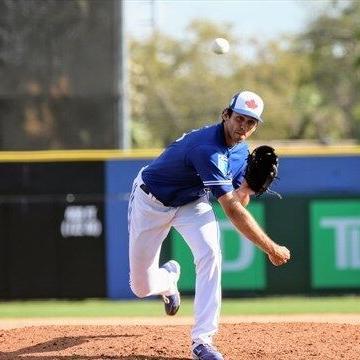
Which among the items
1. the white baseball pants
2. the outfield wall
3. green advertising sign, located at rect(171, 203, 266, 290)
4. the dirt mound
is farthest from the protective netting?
the white baseball pants

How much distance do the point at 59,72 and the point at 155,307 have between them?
3012 mm

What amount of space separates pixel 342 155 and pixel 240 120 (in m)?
6.78

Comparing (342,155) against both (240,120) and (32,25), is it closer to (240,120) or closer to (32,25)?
(32,25)

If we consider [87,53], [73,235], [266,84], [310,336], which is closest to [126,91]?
[87,53]

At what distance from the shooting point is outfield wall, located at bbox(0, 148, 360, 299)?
41.2 ft

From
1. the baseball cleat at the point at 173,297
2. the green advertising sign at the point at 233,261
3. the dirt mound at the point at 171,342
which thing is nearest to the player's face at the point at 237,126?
the dirt mound at the point at 171,342

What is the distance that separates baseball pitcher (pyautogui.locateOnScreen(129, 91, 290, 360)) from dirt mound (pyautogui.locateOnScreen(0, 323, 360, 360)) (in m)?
0.36

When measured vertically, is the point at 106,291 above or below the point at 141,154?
below

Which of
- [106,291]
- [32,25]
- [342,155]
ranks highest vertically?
[32,25]

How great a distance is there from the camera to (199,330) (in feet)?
20.4

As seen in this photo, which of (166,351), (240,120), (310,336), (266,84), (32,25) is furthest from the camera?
(266,84)

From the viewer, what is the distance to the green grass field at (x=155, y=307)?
35.9 ft

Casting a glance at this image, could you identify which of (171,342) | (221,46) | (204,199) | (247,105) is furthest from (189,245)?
(221,46)

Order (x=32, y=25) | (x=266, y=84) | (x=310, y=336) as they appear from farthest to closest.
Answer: (x=266, y=84) → (x=32, y=25) → (x=310, y=336)
